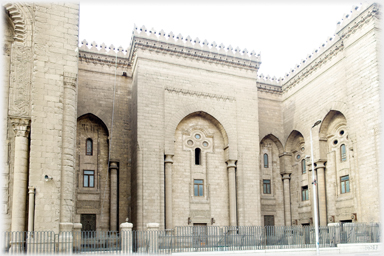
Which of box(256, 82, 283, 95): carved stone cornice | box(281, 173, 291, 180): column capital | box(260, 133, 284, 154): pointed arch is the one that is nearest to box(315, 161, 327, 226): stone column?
box(281, 173, 291, 180): column capital

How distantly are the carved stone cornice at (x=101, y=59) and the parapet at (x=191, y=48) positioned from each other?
0.70 m

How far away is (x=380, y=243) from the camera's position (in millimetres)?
20344

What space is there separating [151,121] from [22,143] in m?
9.39

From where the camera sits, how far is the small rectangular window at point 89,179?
2520 centimetres

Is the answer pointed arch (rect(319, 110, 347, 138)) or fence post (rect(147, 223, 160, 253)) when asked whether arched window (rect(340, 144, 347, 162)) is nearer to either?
pointed arch (rect(319, 110, 347, 138))

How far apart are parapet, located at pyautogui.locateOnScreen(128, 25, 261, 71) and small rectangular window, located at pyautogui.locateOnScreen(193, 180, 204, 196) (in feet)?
26.7

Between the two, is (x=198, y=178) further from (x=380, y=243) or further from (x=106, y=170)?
(x=380, y=243)

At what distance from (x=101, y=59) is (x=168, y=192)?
9.88 m

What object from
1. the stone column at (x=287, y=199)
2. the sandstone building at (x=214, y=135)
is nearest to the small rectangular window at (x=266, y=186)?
the sandstone building at (x=214, y=135)

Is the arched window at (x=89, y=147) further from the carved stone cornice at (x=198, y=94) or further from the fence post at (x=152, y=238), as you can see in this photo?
the fence post at (x=152, y=238)

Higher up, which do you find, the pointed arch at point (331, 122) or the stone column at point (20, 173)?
the pointed arch at point (331, 122)

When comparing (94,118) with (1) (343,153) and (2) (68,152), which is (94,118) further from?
(1) (343,153)

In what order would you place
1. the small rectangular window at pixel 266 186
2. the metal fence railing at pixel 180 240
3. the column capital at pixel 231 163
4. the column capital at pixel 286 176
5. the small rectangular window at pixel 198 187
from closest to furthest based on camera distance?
1. the metal fence railing at pixel 180 240
2. the small rectangular window at pixel 198 187
3. the column capital at pixel 231 163
4. the small rectangular window at pixel 266 186
5. the column capital at pixel 286 176

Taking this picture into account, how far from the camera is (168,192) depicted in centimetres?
2377
